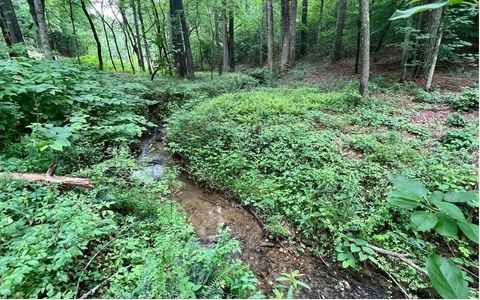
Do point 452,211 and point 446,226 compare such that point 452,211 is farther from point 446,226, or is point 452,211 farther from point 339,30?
point 339,30

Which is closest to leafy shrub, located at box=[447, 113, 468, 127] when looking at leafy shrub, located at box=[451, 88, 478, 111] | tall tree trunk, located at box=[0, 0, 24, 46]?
leafy shrub, located at box=[451, 88, 478, 111]

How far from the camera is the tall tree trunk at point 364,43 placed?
24.3ft

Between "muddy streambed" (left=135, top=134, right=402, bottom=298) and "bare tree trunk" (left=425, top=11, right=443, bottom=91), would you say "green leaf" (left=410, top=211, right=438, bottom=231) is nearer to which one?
"muddy streambed" (left=135, top=134, right=402, bottom=298)

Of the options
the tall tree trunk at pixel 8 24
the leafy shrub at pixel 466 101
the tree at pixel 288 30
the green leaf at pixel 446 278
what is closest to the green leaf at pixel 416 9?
the green leaf at pixel 446 278

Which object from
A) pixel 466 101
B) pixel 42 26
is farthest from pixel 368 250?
pixel 42 26

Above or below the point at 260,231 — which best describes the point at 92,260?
above

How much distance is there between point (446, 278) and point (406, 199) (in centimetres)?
26

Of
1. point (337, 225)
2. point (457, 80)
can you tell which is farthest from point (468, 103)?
point (337, 225)

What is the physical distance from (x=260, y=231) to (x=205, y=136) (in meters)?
2.79

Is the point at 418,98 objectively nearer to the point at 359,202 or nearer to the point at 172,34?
the point at 359,202

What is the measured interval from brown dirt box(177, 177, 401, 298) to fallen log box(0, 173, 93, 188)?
1554 millimetres

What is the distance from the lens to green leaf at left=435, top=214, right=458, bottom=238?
31.5 inches

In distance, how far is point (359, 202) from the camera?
3740 mm

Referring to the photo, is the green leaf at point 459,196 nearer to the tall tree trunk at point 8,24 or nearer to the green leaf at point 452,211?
the green leaf at point 452,211
